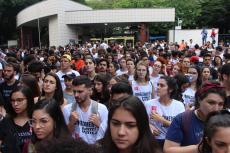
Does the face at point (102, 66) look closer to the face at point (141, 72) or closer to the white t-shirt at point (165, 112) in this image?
the face at point (141, 72)

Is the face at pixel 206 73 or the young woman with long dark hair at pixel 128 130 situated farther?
the face at pixel 206 73

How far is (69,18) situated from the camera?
34062 millimetres

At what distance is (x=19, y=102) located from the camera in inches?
189

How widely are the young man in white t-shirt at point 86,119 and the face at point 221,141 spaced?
2.29 metres

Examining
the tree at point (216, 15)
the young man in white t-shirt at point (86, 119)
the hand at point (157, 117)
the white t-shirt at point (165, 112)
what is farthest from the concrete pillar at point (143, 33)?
the young man in white t-shirt at point (86, 119)

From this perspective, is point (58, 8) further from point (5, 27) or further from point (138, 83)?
point (138, 83)

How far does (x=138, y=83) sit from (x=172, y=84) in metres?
2.16

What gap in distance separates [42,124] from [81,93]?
4.43 ft

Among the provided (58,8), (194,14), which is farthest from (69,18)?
(194,14)

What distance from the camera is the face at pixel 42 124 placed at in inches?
148

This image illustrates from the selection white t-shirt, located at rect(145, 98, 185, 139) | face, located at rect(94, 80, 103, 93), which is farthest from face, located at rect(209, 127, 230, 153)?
face, located at rect(94, 80, 103, 93)

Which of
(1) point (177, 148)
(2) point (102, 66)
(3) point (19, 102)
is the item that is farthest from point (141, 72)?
(1) point (177, 148)

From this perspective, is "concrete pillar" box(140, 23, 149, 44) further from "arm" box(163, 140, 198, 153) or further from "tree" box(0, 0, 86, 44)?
"arm" box(163, 140, 198, 153)

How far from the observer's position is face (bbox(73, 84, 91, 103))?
5096mm
